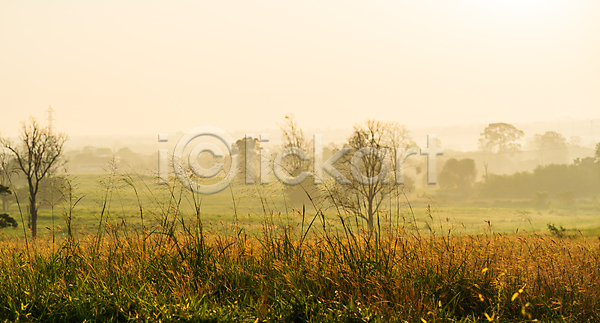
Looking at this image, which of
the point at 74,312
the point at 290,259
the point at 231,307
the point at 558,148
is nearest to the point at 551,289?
the point at 290,259

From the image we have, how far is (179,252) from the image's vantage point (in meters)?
5.00

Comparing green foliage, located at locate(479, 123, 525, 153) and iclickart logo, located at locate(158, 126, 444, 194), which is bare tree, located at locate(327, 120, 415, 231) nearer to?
iclickart logo, located at locate(158, 126, 444, 194)

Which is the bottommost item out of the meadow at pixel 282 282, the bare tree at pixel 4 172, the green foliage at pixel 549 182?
the green foliage at pixel 549 182

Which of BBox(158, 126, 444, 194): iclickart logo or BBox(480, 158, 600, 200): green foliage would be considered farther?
BBox(480, 158, 600, 200): green foliage

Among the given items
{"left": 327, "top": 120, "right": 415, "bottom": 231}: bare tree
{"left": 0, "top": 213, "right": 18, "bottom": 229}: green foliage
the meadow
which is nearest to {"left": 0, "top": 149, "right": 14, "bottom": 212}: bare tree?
{"left": 0, "top": 213, "right": 18, "bottom": 229}: green foliage

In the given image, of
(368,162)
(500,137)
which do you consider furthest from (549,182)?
(368,162)

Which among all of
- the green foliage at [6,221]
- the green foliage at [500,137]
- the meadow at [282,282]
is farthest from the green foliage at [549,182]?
the meadow at [282,282]

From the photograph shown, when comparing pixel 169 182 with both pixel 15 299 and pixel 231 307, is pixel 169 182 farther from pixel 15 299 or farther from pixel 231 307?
pixel 231 307

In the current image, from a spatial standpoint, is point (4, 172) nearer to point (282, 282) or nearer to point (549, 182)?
point (282, 282)

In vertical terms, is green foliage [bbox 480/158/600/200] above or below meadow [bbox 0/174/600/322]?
below

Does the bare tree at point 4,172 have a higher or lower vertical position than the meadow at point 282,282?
higher

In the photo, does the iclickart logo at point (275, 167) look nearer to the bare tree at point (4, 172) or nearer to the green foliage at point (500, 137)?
the bare tree at point (4, 172)

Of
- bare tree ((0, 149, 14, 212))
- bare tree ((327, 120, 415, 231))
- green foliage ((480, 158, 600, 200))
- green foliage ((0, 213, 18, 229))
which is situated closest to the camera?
bare tree ((0, 149, 14, 212))

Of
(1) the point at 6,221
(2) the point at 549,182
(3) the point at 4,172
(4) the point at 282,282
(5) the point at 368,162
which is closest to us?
(4) the point at 282,282
